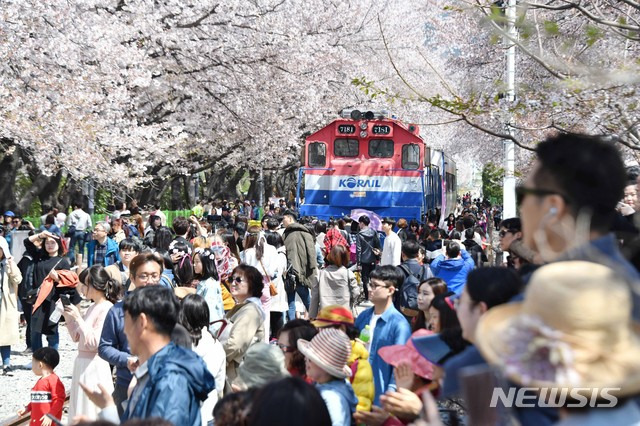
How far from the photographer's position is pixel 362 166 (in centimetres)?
2058

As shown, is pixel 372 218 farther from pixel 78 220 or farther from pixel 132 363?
pixel 132 363

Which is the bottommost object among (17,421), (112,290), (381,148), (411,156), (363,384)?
(17,421)

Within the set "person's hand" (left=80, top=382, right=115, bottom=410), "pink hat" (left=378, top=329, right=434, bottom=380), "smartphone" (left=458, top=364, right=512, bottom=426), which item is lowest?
"person's hand" (left=80, top=382, right=115, bottom=410)

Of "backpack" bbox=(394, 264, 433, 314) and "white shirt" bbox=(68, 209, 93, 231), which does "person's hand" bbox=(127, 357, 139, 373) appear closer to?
"backpack" bbox=(394, 264, 433, 314)

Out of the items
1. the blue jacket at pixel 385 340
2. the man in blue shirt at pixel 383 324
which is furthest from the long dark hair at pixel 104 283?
the blue jacket at pixel 385 340

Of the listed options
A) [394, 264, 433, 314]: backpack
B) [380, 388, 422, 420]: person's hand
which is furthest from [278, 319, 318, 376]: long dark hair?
[394, 264, 433, 314]: backpack

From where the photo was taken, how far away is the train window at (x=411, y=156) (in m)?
20.2

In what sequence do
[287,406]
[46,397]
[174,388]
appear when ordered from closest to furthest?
1. [287,406]
2. [174,388]
3. [46,397]

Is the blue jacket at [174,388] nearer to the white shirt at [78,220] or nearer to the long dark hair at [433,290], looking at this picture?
the long dark hair at [433,290]

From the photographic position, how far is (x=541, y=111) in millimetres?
9625

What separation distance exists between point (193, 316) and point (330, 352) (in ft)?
4.89

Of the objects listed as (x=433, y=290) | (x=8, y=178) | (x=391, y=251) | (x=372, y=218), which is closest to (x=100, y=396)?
(x=433, y=290)

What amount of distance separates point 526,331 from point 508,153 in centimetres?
1101

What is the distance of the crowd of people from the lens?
5.93 feet
